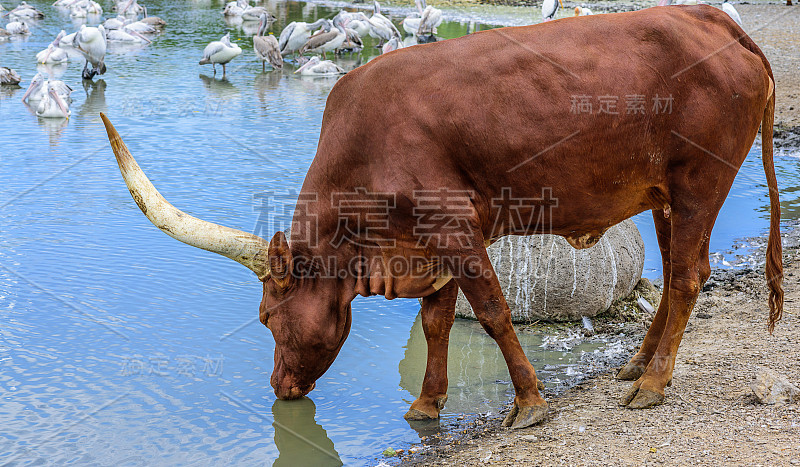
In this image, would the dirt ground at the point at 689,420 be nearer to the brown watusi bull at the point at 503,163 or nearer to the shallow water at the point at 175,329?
the brown watusi bull at the point at 503,163

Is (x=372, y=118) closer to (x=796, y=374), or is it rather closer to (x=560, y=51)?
(x=560, y=51)

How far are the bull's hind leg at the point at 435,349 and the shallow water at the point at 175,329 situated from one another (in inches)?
6.4

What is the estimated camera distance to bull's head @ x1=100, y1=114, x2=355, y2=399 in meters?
4.84

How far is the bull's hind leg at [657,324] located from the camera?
5906 millimetres

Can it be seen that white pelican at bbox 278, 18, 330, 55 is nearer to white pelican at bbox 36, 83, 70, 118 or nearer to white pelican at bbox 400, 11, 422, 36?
white pelican at bbox 400, 11, 422, 36

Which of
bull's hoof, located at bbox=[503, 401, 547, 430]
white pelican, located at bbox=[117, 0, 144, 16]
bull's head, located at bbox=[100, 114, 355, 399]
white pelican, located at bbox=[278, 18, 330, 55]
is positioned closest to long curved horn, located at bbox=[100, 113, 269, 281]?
bull's head, located at bbox=[100, 114, 355, 399]

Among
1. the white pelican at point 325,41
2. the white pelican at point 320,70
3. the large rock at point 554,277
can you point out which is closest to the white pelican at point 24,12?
the white pelican at point 325,41

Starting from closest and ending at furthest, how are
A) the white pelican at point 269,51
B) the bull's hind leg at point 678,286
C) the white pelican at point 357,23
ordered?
1. the bull's hind leg at point 678,286
2. the white pelican at point 269,51
3. the white pelican at point 357,23

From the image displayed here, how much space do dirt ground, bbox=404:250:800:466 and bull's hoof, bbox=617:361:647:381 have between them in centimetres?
7

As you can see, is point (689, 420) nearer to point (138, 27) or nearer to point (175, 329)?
point (175, 329)

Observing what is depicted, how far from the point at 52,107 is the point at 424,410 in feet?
36.3

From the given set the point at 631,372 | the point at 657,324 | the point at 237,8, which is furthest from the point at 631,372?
the point at 237,8

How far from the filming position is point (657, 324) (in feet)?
19.6

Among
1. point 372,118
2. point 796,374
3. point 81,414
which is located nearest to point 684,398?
point 796,374
